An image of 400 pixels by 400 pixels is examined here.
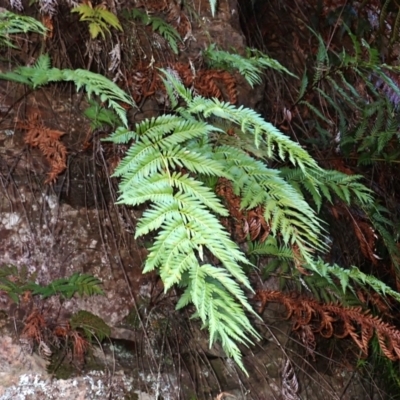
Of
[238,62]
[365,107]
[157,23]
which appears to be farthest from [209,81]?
[365,107]

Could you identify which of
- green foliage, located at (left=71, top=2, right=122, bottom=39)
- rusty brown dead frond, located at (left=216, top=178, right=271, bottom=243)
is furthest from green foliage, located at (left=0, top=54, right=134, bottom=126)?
rusty brown dead frond, located at (left=216, top=178, right=271, bottom=243)

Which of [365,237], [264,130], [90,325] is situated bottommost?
[90,325]

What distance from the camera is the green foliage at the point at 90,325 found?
179 cm

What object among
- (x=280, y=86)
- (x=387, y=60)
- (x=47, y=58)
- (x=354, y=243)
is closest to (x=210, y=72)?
(x=280, y=86)

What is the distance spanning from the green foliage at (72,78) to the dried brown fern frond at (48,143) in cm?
16

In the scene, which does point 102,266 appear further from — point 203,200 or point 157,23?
point 157,23

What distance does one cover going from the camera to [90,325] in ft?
5.94

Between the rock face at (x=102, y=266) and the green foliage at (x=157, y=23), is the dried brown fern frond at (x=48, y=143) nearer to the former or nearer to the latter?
the rock face at (x=102, y=266)

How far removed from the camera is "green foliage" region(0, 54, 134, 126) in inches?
69.8

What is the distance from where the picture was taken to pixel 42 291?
5.81 feet

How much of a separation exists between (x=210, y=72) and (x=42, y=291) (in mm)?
1247

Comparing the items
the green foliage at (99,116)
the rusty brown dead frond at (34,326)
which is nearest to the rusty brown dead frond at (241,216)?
the green foliage at (99,116)

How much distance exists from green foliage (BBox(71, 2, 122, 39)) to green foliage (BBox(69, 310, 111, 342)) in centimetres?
111

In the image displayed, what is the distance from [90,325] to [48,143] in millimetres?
713
